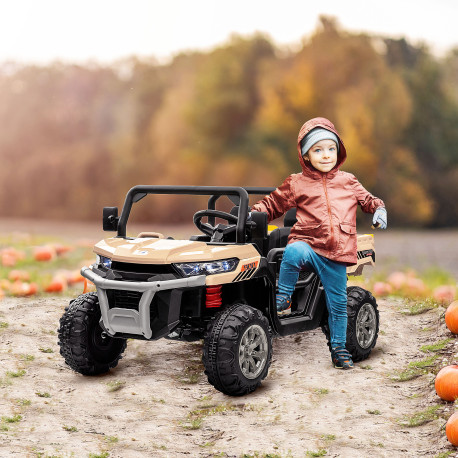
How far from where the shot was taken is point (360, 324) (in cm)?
605

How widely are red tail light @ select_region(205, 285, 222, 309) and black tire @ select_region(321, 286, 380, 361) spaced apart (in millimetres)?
976

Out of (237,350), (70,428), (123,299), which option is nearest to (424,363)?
(237,350)

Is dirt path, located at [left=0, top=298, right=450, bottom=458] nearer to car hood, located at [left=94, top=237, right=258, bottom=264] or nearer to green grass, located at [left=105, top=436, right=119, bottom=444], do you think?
green grass, located at [left=105, top=436, right=119, bottom=444]

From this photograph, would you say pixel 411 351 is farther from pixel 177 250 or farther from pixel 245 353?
pixel 177 250

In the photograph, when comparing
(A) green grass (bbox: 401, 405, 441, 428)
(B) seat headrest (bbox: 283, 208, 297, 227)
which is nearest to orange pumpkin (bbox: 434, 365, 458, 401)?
(A) green grass (bbox: 401, 405, 441, 428)

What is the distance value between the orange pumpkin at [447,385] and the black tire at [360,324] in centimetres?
84

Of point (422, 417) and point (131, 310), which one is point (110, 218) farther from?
point (422, 417)

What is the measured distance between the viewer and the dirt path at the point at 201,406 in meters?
4.59

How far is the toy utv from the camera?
200 inches

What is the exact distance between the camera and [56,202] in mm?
14992

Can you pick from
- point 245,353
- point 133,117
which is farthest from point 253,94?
point 245,353

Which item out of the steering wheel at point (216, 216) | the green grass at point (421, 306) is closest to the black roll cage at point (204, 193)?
the steering wheel at point (216, 216)

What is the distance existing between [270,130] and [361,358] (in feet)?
26.0

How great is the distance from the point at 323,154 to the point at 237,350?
56.3 inches
